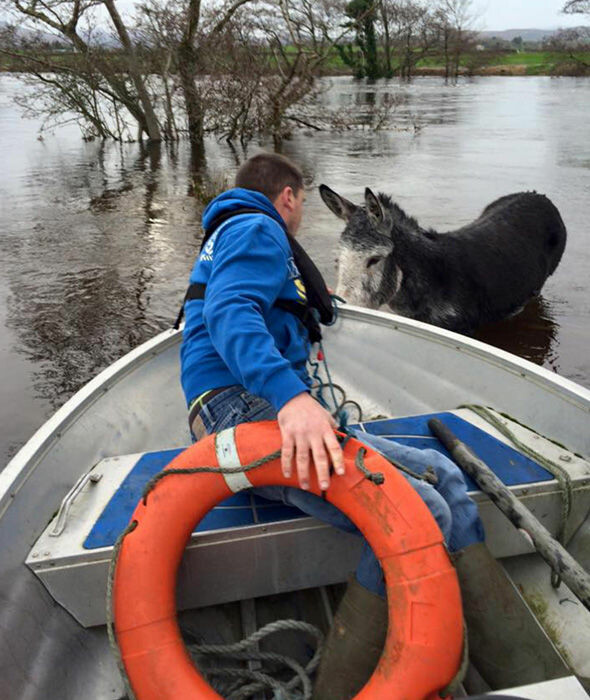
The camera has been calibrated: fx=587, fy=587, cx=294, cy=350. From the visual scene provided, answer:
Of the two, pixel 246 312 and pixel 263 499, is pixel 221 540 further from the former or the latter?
pixel 246 312

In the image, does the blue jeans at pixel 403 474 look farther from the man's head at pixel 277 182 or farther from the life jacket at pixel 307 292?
the man's head at pixel 277 182

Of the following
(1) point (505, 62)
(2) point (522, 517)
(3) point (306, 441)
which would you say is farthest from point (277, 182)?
(1) point (505, 62)

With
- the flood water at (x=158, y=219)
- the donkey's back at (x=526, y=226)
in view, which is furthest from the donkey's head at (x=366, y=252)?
the flood water at (x=158, y=219)

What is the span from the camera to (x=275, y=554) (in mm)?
2180

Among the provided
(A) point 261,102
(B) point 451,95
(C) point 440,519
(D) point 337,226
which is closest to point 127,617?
(C) point 440,519

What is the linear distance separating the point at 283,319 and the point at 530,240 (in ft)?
14.2

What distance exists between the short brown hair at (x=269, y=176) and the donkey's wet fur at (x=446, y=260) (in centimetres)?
169

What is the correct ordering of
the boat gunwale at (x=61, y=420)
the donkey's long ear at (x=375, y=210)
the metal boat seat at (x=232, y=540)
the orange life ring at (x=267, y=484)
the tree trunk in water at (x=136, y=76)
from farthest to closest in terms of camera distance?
the tree trunk in water at (x=136, y=76) < the donkey's long ear at (x=375, y=210) < the boat gunwale at (x=61, y=420) < the metal boat seat at (x=232, y=540) < the orange life ring at (x=267, y=484)

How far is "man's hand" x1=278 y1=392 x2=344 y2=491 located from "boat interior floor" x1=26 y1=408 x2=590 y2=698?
0.47m

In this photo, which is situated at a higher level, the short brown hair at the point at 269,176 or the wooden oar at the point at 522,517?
the short brown hair at the point at 269,176

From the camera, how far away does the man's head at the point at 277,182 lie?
2623 millimetres

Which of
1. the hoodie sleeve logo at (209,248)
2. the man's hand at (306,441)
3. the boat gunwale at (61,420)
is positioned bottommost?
the boat gunwale at (61,420)

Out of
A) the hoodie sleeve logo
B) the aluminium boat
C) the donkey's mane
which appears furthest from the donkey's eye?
the hoodie sleeve logo

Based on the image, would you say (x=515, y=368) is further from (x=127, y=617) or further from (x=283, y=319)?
(x=127, y=617)
